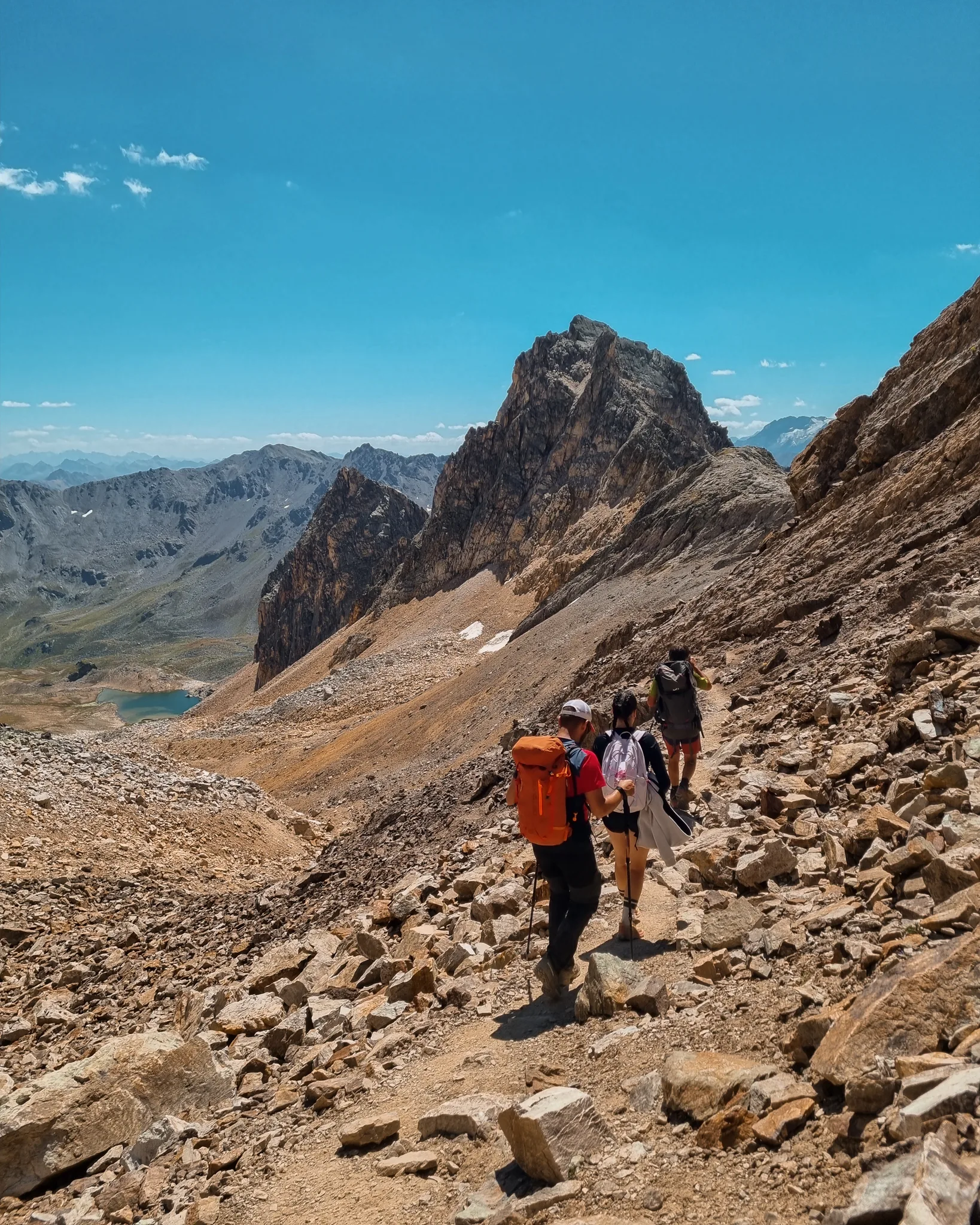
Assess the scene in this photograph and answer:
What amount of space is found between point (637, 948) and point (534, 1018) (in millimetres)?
1119

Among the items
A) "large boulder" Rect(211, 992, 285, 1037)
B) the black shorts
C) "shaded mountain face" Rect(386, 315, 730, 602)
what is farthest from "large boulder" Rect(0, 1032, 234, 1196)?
"shaded mountain face" Rect(386, 315, 730, 602)

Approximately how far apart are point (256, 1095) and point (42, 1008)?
524cm

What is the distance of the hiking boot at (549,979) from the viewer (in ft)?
22.5

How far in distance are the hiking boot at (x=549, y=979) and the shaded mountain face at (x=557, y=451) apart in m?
58.8

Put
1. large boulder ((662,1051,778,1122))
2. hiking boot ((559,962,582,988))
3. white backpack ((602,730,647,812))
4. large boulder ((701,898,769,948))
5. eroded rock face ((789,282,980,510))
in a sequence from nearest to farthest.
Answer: large boulder ((662,1051,778,1122)) < large boulder ((701,898,769,948)) < hiking boot ((559,962,582,988)) < white backpack ((602,730,647,812)) < eroded rock face ((789,282,980,510))

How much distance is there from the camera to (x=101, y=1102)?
702 centimetres

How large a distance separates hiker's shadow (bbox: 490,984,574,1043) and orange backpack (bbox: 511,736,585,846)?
1.25 metres

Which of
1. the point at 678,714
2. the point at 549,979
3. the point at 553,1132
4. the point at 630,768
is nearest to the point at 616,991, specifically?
the point at 549,979

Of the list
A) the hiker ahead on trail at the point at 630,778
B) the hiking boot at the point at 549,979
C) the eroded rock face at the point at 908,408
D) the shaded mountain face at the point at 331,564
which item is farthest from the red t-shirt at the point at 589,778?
the shaded mountain face at the point at 331,564

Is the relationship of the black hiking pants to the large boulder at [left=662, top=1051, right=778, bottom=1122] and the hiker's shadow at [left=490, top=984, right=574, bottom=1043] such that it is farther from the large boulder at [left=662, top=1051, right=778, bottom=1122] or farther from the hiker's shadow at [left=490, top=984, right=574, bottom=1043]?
the large boulder at [left=662, top=1051, right=778, bottom=1122]

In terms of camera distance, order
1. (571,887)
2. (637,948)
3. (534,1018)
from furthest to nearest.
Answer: (637,948) < (571,887) < (534,1018)

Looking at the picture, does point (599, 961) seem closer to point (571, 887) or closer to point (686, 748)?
point (571, 887)

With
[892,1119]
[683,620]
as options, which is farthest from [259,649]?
[892,1119]

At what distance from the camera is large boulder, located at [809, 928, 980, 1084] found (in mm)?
3947
